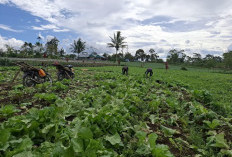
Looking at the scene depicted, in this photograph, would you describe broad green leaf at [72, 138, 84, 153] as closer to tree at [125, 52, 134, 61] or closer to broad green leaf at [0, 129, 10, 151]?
broad green leaf at [0, 129, 10, 151]

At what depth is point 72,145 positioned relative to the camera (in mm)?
1541

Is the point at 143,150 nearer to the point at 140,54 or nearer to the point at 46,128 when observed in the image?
the point at 46,128

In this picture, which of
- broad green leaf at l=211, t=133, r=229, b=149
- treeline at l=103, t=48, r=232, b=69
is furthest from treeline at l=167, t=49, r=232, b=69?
broad green leaf at l=211, t=133, r=229, b=149

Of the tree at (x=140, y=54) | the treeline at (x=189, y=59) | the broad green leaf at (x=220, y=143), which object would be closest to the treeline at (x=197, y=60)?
the treeline at (x=189, y=59)

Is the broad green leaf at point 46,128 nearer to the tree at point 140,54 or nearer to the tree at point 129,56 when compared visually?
the tree at point 129,56

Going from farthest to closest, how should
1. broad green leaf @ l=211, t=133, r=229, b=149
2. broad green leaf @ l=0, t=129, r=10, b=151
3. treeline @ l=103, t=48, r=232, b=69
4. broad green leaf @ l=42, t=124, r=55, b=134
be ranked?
treeline @ l=103, t=48, r=232, b=69, broad green leaf @ l=211, t=133, r=229, b=149, broad green leaf @ l=42, t=124, r=55, b=134, broad green leaf @ l=0, t=129, r=10, b=151

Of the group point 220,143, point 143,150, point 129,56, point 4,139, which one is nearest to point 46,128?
point 4,139

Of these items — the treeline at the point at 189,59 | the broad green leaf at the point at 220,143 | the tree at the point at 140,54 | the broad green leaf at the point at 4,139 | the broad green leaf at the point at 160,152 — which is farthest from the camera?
the tree at the point at 140,54

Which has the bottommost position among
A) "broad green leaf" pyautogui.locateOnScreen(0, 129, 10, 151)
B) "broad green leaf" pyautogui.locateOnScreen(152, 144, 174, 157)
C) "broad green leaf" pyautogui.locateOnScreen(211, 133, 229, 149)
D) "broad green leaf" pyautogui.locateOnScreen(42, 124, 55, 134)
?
"broad green leaf" pyautogui.locateOnScreen(211, 133, 229, 149)

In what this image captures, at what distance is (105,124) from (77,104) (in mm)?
1370

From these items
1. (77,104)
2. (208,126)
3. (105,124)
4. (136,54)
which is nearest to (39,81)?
(77,104)

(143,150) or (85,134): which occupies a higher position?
(85,134)

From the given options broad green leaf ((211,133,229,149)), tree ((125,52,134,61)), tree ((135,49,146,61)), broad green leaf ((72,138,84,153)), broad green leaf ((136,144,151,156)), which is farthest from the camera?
tree ((135,49,146,61))

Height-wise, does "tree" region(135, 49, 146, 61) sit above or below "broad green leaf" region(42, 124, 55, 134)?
above
